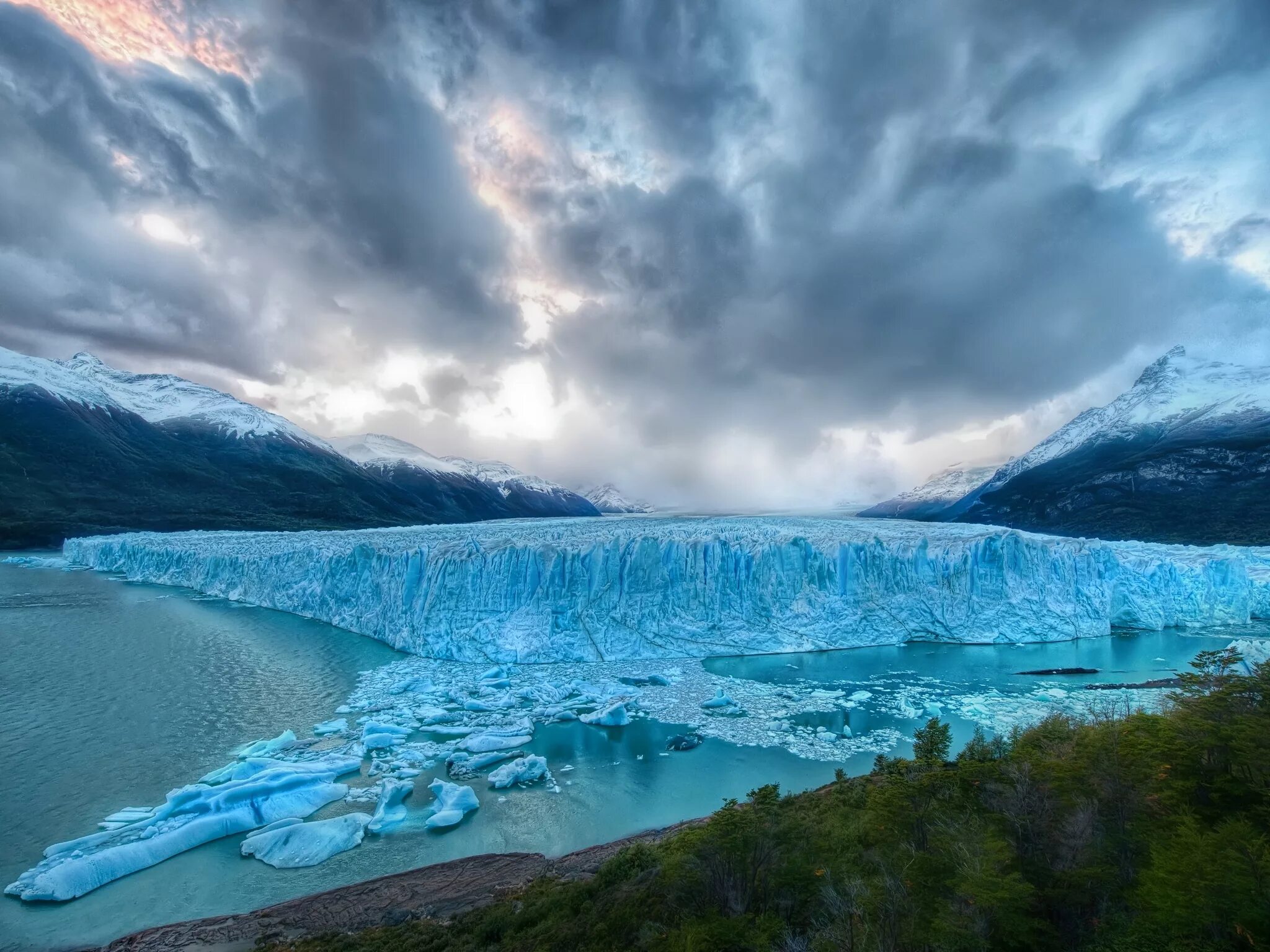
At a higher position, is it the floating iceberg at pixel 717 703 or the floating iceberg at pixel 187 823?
the floating iceberg at pixel 717 703

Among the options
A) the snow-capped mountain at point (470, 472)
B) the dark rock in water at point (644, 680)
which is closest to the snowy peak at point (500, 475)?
the snow-capped mountain at point (470, 472)

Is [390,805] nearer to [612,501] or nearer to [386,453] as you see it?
[386,453]

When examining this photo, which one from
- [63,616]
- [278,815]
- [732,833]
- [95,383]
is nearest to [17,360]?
[95,383]

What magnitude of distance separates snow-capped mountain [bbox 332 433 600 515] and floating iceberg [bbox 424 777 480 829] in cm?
12062

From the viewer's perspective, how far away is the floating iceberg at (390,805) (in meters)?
9.82

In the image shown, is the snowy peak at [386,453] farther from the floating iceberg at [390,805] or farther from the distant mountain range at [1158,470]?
the floating iceberg at [390,805]

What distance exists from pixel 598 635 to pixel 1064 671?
15655 millimetres

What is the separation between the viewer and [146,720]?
544 inches

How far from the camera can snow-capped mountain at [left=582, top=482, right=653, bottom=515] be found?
604 feet

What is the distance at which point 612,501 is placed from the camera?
190m

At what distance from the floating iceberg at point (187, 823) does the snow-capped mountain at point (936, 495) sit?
4517 inches

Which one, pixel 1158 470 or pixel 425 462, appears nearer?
pixel 1158 470

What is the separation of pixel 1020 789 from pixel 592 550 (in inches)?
660

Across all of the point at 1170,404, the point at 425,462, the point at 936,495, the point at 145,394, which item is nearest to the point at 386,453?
the point at 425,462
